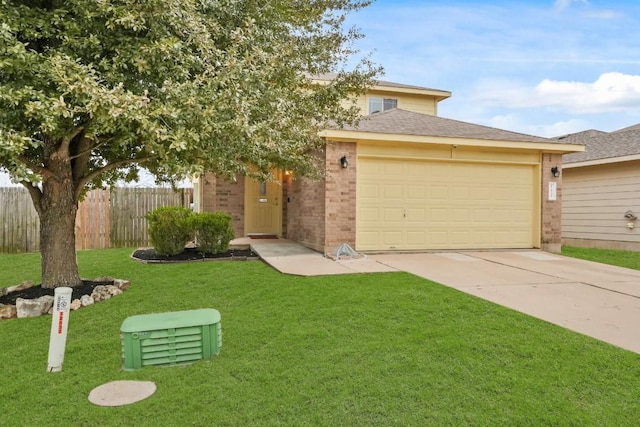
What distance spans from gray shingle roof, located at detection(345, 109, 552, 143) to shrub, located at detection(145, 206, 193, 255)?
4.06 m

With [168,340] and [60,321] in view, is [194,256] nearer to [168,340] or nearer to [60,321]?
[60,321]

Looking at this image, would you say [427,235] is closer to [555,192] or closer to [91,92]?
[555,192]

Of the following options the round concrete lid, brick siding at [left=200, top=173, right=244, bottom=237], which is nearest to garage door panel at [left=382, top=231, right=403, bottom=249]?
brick siding at [left=200, top=173, right=244, bottom=237]

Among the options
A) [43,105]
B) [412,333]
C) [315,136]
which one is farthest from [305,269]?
[43,105]

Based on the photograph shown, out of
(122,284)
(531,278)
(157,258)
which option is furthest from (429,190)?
(122,284)

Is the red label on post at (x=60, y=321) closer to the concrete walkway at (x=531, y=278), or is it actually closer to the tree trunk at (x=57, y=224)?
the tree trunk at (x=57, y=224)

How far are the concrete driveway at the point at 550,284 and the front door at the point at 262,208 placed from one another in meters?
4.31

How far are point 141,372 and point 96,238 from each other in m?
9.40

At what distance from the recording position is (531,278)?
22.5 ft

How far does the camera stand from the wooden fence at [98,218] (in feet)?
36.5

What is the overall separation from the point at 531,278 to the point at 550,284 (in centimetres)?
44

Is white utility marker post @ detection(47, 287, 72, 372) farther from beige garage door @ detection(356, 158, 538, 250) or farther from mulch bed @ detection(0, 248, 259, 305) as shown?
beige garage door @ detection(356, 158, 538, 250)

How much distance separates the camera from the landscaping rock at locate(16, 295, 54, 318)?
534 cm

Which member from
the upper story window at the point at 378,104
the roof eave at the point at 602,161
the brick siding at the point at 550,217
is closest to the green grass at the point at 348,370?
the brick siding at the point at 550,217
